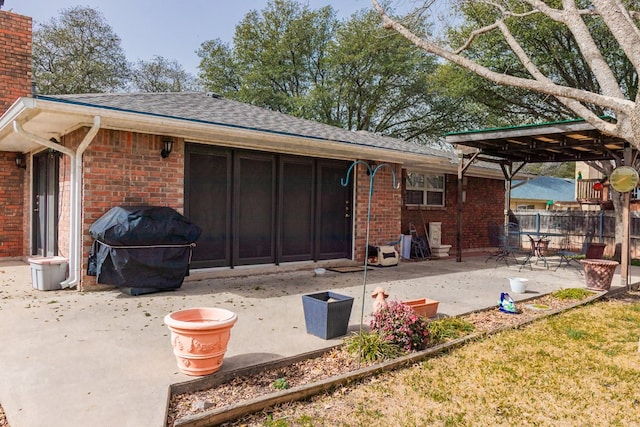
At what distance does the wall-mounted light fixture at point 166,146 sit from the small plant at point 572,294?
6101mm

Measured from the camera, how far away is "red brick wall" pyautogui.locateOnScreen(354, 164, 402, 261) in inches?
351

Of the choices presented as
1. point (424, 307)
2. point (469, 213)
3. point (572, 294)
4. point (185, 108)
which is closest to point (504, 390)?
point (424, 307)

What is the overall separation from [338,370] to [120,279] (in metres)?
3.40

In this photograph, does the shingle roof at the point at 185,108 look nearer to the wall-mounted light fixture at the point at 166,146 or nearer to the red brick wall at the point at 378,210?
the wall-mounted light fixture at the point at 166,146

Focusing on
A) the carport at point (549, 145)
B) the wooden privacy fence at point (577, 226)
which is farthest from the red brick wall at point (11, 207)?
the wooden privacy fence at point (577, 226)

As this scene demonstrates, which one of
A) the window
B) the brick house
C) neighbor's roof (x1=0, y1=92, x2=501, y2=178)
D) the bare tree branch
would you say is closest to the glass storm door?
the brick house

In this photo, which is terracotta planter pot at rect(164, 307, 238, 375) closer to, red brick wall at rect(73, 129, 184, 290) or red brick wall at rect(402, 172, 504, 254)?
red brick wall at rect(73, 129, 184, 290)

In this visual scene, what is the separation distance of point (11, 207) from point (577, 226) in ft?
51.7

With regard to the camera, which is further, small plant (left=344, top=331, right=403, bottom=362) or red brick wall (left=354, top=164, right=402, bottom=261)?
red brick wall (left=354, top=164, right=402, bottom=261)

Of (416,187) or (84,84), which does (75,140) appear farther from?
(84,84)

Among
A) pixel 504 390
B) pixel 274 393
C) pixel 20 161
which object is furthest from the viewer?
pixel 20 161

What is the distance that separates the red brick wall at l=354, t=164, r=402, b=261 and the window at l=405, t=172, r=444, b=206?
1426mm

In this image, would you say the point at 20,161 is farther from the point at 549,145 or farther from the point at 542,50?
the point at 542,50

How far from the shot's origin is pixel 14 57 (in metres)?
8.78
